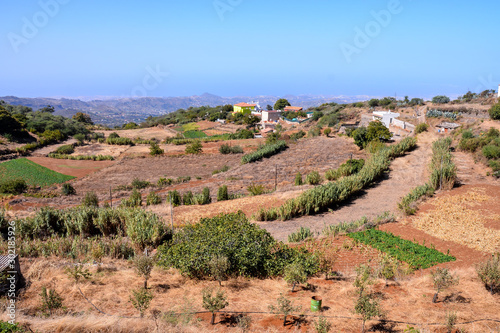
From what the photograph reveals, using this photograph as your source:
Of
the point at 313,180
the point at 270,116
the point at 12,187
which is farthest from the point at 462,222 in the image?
the point at 270,116

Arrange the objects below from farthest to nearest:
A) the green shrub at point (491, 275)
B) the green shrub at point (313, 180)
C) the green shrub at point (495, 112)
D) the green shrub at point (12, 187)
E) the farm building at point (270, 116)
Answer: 1. the farm building at point (270, 116)
2. the green shrub at point (495, 112)
3. the green shrub at point (12, 187)
4. the green shrub at point (313, 180)
5. the green shrub at point (491, 275)

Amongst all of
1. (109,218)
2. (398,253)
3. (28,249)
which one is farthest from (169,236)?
(398,253)

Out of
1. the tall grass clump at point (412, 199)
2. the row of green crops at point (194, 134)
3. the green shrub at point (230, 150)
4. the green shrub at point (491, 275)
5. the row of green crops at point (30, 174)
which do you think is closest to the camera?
the green shrub at point (491, 275)

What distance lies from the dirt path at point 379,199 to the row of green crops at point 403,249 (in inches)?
82.6

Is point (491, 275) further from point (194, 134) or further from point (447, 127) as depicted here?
point (194, 134)

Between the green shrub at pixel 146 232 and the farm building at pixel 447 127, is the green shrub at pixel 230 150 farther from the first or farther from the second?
the green shrub at pixel 146 232

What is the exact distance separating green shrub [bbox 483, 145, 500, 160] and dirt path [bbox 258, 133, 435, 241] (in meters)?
3.82

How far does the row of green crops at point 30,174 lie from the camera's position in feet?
91.2

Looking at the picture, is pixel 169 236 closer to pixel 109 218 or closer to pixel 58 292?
pixel 109 218

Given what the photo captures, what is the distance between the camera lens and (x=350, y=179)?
18.4m

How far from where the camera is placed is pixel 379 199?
1803cm

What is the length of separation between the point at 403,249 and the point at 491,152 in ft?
53.5

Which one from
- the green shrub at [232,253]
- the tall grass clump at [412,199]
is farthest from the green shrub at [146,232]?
the tall grass clump at [412,199]

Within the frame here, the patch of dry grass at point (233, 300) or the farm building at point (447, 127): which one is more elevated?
the farm building at point (447, 127)
